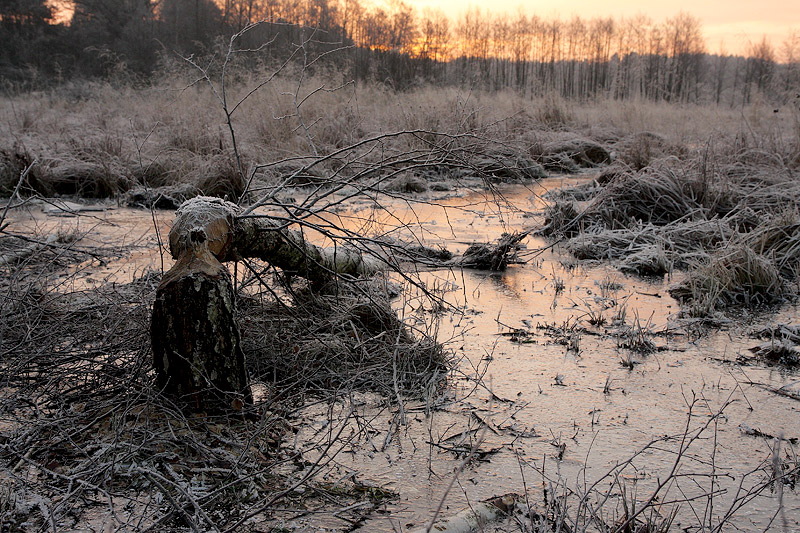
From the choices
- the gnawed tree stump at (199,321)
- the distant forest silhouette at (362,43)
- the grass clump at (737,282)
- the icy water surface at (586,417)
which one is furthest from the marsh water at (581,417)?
the distant forest silhouette at (362,43)

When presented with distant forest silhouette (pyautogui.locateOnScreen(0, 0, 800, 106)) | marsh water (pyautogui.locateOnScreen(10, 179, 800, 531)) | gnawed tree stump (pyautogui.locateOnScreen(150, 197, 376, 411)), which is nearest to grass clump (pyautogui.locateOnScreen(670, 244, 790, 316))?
marsh water (pyautogui.locateOnScreen(10, 179, 800, 531))

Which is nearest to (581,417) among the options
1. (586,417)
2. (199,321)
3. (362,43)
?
(586,417)

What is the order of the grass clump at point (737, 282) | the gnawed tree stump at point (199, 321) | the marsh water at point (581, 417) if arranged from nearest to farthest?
the marsh water at point (581, 417) → the gnawed tree stump at point (199, 321) → the grass clump at point (737, 282)

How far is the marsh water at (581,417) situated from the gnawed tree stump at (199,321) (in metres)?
0.35

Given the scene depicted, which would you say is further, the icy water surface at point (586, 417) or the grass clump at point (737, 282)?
the grass clump at point (737, 282)

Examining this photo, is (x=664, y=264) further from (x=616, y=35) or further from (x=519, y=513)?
(x=616, y=35)

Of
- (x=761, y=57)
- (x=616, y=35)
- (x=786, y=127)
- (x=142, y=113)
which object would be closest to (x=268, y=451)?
(x=142, y=113)

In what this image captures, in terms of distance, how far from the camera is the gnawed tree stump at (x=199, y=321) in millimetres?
2195

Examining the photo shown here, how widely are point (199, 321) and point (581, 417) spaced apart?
1.50 metres

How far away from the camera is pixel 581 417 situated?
254cm

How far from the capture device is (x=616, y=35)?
29.0 metres

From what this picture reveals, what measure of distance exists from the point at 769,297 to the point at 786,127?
7984 mm

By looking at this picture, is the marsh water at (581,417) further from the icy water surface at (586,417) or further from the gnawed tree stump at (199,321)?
the gnawed tree stump at (199,321)

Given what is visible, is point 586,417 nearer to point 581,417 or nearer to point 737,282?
point 581,417
